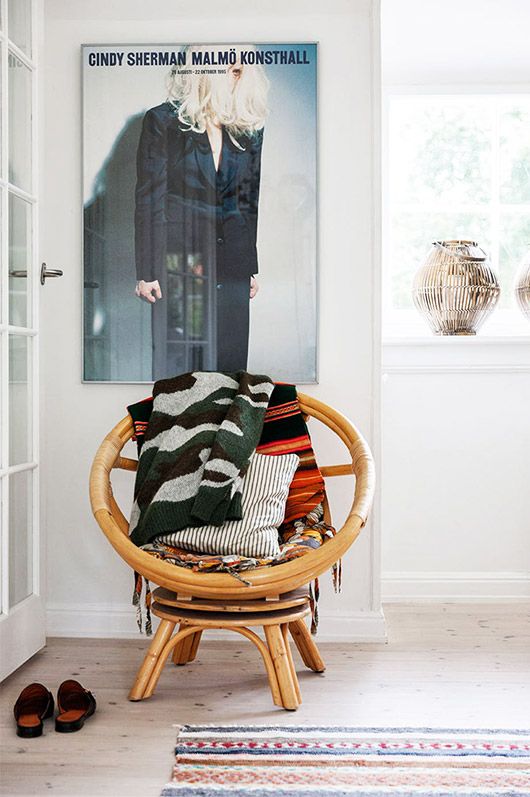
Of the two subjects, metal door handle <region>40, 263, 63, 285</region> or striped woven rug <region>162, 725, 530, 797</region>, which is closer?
striped woven rug <region>162, 725, 530, 797</region>

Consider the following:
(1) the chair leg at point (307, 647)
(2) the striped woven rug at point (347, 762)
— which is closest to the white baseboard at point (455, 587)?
(1) the chair leg at point (307, 647)

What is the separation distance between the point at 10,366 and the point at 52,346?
38 centimetres

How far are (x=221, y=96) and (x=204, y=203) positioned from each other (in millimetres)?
357

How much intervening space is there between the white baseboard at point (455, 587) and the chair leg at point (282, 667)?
1.16 metres

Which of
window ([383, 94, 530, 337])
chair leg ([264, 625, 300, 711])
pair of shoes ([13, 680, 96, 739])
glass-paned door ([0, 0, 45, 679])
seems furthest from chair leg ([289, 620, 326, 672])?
window ([383, 94, 530, 337])

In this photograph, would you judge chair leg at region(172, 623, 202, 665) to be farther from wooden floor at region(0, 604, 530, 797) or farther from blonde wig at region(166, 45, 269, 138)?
blonde wig at region(166, 45, 269, 138)

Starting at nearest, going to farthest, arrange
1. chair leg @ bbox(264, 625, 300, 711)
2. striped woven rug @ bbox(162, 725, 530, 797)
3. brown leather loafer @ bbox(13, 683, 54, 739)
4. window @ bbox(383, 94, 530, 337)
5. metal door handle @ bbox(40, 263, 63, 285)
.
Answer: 1. striped woven rug @ bbox(162, 725, 530, 797)
2. brown leather loafer @ bbox(13, 683, 54, 739)
3. chair leg @ bbox(264, 625, 300, 711)
4. metal door handle @ bbox(40, 263, 63, 285)
5. window @ bbox(383, 94, 530, 337)

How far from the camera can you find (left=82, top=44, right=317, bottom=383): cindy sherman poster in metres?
2.88

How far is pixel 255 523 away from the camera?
7.89 ft

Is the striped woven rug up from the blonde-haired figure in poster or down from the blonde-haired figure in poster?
down

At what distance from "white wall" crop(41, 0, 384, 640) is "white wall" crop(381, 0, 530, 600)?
1.67ft

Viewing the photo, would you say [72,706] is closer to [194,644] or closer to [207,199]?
[194,644]

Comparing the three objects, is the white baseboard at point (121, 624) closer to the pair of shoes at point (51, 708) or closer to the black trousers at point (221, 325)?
the pair of shoes at point (51, 708)

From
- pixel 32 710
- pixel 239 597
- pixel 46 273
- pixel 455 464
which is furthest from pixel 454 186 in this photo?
pixel 32 710
